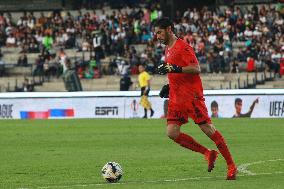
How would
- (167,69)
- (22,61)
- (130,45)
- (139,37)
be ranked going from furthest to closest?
(22,61), (139,37), (130,45), (167,69)

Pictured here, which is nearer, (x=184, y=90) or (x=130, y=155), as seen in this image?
(x=184, y=90)

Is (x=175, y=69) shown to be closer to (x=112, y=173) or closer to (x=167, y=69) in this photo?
(x=167, y=69)

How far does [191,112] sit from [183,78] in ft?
1.70

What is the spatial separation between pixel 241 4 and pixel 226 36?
5192mm

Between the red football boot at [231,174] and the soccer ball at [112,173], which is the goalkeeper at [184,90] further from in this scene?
the soccer ball at [112,173]

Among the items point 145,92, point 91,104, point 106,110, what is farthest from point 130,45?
point 145,92

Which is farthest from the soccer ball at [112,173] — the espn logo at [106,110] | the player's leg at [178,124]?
the espn logo at [106,110]

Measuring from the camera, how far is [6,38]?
54.2 m

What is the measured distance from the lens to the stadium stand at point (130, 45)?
44950mm

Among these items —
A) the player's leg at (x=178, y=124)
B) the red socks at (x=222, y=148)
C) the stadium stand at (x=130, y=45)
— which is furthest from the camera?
the stadium stand at (x=130, y=45)

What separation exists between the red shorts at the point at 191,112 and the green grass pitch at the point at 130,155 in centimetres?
87

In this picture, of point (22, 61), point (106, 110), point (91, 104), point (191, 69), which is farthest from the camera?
point (22, 61)

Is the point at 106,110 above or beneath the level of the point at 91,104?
beneath

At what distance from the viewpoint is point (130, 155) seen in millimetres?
20625
